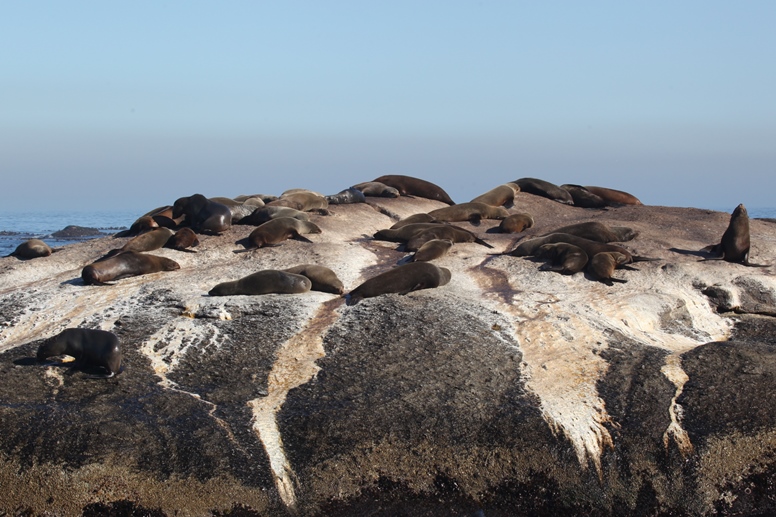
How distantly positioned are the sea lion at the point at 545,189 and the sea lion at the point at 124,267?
878 cm

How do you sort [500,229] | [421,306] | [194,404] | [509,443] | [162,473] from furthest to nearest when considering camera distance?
[500,229], [421,306], [194,404], [509,443], [162,473]

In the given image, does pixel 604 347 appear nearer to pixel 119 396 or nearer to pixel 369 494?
pixel 369 494

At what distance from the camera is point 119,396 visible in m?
6.85

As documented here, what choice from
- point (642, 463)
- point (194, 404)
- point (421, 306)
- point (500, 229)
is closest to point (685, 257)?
point (500, 229)

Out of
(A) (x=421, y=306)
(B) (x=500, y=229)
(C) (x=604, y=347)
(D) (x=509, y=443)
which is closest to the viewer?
(D) (x=509, y=443)

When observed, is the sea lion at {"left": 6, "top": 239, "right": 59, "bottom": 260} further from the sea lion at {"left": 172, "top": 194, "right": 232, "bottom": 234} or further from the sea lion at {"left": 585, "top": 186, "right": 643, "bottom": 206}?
the sea lion at {"left": 585, "top": 186, "right": 643, "bottom": 206}

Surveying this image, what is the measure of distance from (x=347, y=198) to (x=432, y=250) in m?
5.16

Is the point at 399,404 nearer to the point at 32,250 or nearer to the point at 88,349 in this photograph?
the point at 88,349

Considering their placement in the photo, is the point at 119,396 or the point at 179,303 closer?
the point at 119,396

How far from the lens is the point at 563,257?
35.7ft

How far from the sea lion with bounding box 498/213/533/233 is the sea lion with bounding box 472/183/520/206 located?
1.63 meters

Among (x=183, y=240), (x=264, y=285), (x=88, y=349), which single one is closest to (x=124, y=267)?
(x=183, y=240)

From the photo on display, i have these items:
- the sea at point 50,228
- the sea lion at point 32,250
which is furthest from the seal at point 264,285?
the sea at point 50,228

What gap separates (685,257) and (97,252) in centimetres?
847
